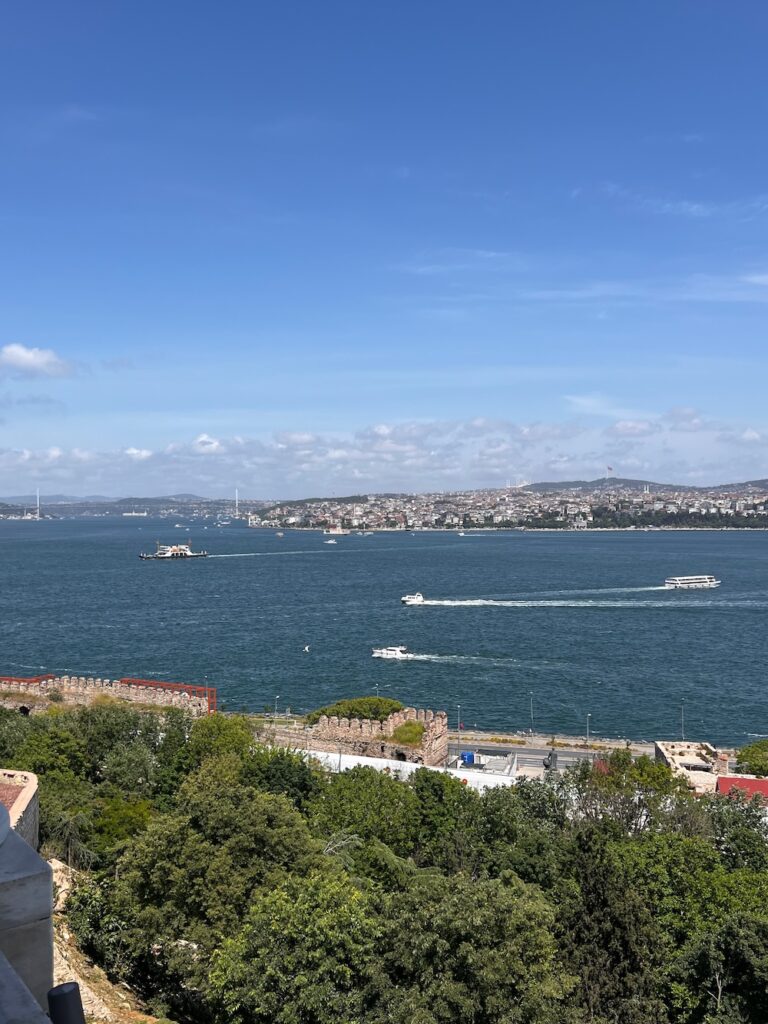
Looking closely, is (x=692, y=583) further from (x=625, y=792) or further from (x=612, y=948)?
(x=612, y=948)

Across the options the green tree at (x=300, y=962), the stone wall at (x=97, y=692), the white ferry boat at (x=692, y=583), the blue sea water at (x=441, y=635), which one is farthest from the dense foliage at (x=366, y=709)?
the white ferry boat at (x=692, y=583)

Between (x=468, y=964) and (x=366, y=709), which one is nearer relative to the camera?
(x=468, y=964)

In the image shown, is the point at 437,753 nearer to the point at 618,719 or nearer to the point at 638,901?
the point at 618,719

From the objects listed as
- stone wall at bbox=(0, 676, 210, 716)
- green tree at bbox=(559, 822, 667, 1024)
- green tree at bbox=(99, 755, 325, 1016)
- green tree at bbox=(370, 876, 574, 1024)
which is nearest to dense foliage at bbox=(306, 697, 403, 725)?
stone wall at bbox=(0, 676, 210, 716)

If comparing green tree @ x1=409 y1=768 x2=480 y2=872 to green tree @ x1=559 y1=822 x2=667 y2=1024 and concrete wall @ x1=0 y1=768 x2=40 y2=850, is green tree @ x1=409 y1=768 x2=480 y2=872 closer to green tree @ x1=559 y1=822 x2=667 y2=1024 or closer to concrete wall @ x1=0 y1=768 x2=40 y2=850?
green tree @ x1=559 y1=822 x2=667 y2=1024

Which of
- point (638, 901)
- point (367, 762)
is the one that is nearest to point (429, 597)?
point (367, 762)

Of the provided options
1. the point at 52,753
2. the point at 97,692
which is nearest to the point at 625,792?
the point at 52,753
